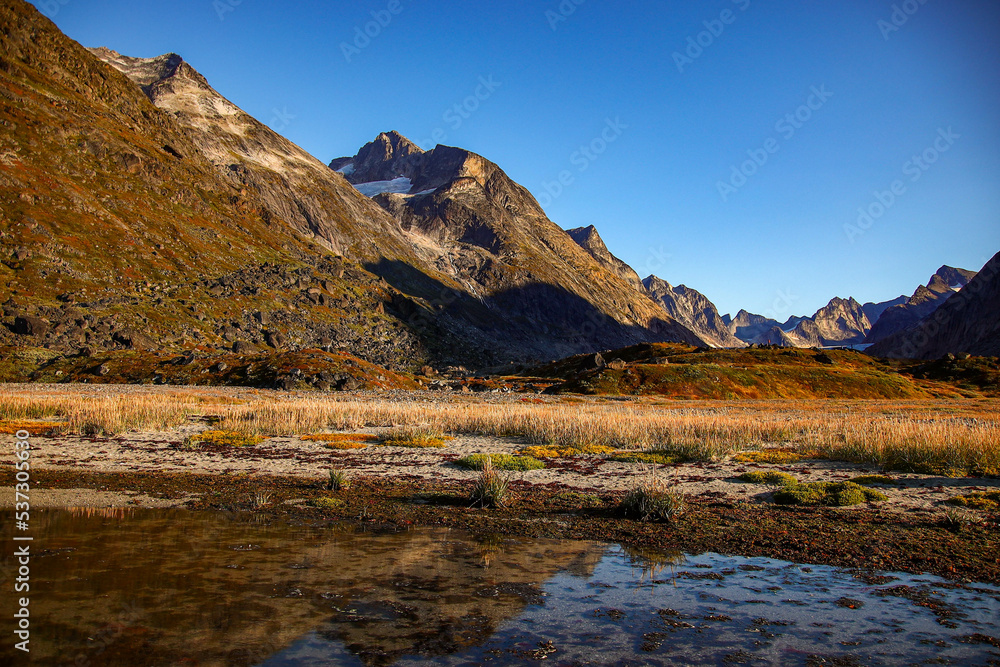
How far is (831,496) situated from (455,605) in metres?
11.4

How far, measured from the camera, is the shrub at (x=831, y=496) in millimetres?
14219

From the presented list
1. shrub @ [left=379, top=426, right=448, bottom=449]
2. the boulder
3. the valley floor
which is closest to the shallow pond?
the valley floor

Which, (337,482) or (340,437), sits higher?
(337,482)

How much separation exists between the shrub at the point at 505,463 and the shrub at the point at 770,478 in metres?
6.53

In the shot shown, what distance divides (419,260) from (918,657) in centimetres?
19152

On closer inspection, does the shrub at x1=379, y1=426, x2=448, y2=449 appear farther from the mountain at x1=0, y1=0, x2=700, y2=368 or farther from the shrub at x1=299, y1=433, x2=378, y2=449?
the mountain at x1=0, y1=0, x2=700, y2=368

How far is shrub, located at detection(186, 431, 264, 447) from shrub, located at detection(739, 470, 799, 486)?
61.4ft

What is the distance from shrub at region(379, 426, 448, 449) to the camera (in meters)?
23.2

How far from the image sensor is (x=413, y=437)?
24.6 metres

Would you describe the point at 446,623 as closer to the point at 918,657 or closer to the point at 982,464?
the point at 918,657


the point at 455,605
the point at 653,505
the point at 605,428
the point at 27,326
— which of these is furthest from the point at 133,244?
the point at 455,605

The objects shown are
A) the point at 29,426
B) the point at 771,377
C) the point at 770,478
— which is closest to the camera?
the point at 770,478

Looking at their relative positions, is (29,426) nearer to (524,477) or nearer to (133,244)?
(524,477)

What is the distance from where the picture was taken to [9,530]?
10789mm
